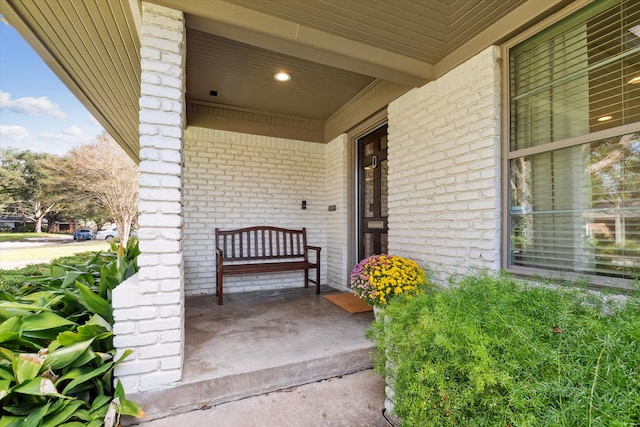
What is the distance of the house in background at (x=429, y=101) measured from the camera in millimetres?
1780

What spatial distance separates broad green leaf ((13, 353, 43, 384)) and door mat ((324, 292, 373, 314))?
2.45 m

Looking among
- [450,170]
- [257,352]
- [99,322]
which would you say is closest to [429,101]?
[450,170]

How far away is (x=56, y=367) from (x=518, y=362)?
206cm

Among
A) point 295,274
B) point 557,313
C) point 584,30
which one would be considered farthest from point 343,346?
point 584,30

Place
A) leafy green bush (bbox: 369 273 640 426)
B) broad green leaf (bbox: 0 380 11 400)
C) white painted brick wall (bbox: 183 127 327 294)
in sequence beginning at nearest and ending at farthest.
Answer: leafy green bush (bbox: 369 273 640 426) → broad green leaf (bbox: 0 380 11 400) → white painted brick wall (bbox: 183 127 327 294)

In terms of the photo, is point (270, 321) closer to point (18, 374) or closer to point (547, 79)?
point (18, 374)

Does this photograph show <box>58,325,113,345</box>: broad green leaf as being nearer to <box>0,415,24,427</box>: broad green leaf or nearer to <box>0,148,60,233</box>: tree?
<box>0,415,24,427</box>: broad green leaf

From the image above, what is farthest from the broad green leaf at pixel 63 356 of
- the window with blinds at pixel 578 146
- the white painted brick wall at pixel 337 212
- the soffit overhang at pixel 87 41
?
the white painted brick wall at pixel 337 212

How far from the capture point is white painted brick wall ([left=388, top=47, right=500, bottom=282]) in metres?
2.29

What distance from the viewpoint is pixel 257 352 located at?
2178mm

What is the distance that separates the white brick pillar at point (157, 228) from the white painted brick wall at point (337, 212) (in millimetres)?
2696

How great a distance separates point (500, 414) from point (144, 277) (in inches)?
73.4

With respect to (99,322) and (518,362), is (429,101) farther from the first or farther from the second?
(99,322)

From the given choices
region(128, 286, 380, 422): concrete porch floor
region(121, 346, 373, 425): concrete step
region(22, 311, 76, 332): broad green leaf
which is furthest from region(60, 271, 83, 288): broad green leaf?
region(121, 346, 373, 425): concrete step
